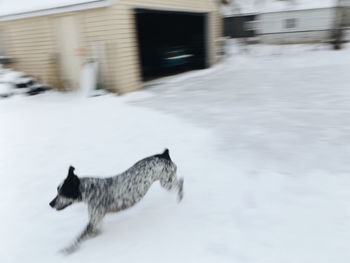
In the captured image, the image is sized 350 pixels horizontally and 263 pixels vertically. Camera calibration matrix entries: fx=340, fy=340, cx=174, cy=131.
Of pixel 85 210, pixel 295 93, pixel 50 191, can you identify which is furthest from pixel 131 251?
pixel 295 93

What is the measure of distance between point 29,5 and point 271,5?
19.5m

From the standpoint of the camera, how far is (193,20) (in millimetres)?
15531

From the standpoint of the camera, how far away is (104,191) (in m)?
3.26

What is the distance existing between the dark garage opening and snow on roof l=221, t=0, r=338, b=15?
10.5 m

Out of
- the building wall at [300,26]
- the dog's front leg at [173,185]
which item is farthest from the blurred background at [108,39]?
the dog's front leg at [173,185]

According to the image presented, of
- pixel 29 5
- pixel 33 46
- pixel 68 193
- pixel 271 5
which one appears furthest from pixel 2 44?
pixel 271 5

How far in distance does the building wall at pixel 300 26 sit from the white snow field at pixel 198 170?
13899 millimetres

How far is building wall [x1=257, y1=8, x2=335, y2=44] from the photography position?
73.4ft

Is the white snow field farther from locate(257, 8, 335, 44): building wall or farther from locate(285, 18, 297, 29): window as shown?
locate(285, 18, 297, 29): window

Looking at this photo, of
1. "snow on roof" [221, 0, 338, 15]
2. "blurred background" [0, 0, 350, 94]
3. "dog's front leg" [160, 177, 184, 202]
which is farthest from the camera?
"snow on roof" [221, 0, 338, 15]

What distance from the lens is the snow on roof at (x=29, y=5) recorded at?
9.95 meters

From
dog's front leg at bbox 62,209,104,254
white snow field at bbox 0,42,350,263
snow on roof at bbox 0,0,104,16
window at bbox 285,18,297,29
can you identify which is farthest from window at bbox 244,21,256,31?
dog's front leg at bbox 62,209,104,254

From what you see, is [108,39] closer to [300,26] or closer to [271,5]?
[300,26]

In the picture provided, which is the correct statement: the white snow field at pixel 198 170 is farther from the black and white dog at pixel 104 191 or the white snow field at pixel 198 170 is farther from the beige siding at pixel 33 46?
the beige siding at pixel 33 46
